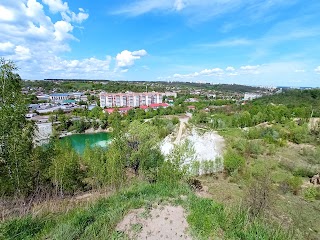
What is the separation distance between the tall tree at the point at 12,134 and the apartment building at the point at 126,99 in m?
60.1

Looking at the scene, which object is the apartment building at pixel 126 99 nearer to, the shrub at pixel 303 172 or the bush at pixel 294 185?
the shrub at pixel 303 172

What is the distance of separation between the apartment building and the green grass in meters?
62.9

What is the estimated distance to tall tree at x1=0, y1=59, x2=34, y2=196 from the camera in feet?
21.1

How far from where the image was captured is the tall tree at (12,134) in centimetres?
643

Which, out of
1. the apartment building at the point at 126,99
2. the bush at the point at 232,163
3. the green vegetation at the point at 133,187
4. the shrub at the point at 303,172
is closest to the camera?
the green vegetation at the point at 133,187

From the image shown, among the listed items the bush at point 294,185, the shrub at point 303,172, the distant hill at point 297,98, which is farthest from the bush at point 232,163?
the distant hill at point 297,98

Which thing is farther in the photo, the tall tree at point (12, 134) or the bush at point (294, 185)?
the bush at point (294, 185)

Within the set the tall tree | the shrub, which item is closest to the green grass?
the tall tree

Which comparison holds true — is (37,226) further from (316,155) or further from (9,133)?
(316,155)

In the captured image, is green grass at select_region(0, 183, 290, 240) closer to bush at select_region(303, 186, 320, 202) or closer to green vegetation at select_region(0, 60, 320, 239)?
green vegetation at select_region(0, 60, 320, 239)

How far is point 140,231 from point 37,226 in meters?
2.01

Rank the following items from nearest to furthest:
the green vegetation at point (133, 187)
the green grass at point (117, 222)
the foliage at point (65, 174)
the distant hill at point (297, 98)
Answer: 1. the green grass at point (117, 222)
2. the green vegetation at point (133, 187)
3. the foliage at point (65, 174)
4. the distant hill at point (297, 98)

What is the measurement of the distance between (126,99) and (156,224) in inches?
2578

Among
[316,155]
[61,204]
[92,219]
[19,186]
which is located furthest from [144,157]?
[316,155]
